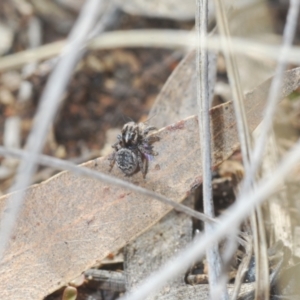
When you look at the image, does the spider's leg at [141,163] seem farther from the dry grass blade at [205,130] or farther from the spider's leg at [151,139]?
the dry grass blade at [205,130]

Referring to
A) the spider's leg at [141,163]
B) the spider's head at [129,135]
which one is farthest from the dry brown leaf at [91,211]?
the spider's head at [129,135]

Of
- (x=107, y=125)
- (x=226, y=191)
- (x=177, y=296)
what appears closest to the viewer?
(x=177, y=296)

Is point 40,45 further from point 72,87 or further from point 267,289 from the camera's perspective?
point 267,289

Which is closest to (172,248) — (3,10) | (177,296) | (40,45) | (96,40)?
(177,296)

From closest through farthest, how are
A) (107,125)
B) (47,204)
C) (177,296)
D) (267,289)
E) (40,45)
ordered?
1. (267,289)
2. (177,296)
3. (47,204)
4. (107,125)
5. (40,45)

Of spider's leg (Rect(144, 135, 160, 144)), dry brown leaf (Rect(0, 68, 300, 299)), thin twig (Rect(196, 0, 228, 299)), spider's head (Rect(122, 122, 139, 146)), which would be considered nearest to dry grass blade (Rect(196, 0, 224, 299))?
thin twig (Rect(196, 0, 228, 299))

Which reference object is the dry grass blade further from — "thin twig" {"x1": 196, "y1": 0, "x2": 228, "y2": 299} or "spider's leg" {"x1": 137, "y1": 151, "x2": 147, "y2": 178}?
"spider's leg" {"x1": 137, "y1": 151, "x2": 147, "y2": 178}
